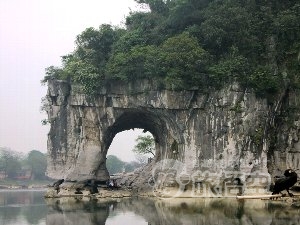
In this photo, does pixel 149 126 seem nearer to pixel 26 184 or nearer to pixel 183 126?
pixel 183 126

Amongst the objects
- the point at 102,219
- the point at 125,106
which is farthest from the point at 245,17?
the point at 102,219

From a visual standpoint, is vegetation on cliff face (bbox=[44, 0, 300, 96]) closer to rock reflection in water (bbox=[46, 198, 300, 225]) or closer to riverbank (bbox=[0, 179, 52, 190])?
rock reflection in water (bbox=[46, 198, 300, 225])

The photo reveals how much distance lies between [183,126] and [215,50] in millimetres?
5034

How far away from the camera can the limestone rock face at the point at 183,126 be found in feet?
80.2

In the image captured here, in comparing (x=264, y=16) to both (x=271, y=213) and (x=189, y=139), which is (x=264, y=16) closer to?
(x=189, y=139)

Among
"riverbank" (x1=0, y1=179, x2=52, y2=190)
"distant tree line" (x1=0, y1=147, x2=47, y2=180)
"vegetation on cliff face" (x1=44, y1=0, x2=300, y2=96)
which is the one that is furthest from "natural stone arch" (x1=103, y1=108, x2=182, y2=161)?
"distant tree line" (x1=0, y1=147, x2=47, y2=180)

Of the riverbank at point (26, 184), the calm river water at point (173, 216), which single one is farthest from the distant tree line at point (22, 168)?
the calm river water at point (173, 216)

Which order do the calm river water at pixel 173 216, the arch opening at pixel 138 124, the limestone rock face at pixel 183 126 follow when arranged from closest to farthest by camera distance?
the calm river water at pixel 173 216
the limestone rock face at pixel 183 126
the arch opening at pixel 138 124

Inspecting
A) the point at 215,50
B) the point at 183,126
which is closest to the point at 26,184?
the point at 183,126

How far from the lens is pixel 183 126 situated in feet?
87.6

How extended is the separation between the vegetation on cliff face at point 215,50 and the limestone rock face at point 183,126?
2.83 feet

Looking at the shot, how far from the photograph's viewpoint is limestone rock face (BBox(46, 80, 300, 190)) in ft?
80.2

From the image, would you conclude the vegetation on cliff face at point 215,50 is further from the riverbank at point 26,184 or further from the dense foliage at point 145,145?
the riverbank at point 26,184

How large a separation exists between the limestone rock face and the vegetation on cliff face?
86 cm
